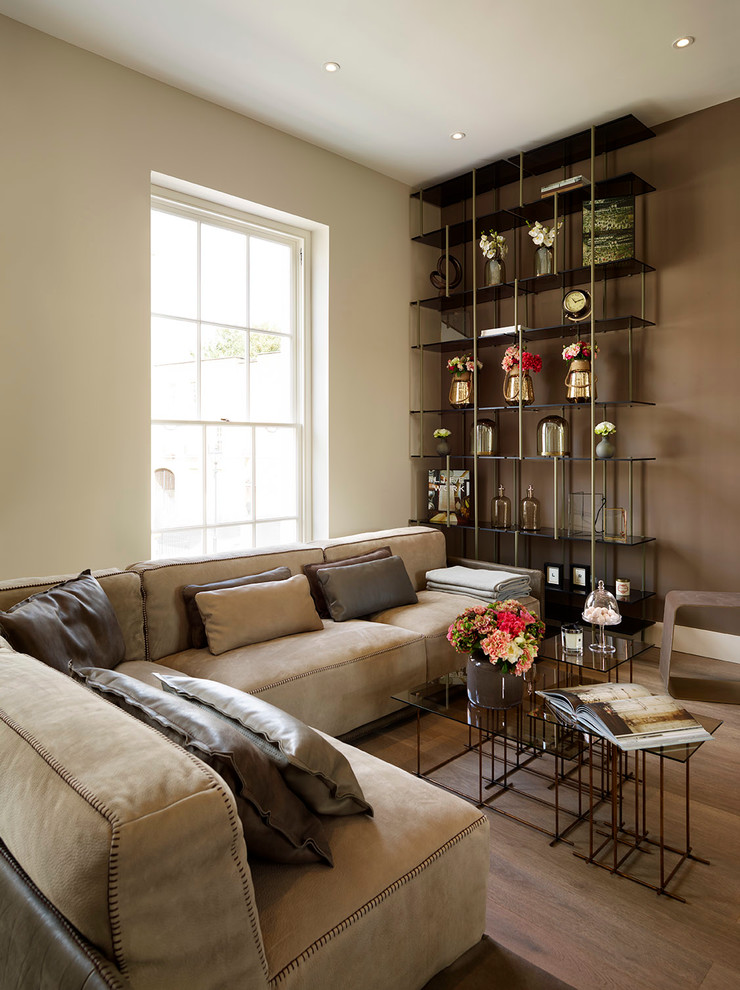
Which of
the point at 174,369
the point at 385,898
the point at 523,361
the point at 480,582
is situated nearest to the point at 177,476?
the point at 174,369

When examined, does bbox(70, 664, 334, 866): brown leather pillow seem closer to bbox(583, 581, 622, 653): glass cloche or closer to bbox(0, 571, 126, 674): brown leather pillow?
bbox(0, 571, 126, 674): brown leather pillow

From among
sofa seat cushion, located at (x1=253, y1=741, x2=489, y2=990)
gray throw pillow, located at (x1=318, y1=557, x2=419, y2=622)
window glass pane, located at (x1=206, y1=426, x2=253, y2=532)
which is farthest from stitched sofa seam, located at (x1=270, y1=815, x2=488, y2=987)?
window glass pane, located at (x1=206, y1=426, x2=253, y2=532)

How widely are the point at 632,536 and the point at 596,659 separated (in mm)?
1735

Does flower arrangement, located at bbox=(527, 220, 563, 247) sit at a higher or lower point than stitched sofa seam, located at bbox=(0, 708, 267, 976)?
higher

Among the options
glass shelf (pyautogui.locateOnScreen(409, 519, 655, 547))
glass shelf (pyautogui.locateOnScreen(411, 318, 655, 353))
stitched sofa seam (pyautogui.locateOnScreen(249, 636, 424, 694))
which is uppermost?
glass shelf (pyautogui.locateOnScreen(411, 318, 655, 353))

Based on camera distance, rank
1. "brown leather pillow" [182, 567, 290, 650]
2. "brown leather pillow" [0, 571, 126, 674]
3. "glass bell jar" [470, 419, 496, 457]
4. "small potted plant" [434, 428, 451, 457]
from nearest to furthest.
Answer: "brown leather pillow" [0, 571, 126, 674]
"brown leather pillow" [182, 567, 290, 650]
"glass bell jar" [470, 419, 496, 457]
"small potted plant" [434, 428, 451, 457]

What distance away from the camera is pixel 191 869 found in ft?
2.78

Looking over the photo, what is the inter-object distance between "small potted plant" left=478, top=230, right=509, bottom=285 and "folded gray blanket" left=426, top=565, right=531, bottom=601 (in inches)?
78.0

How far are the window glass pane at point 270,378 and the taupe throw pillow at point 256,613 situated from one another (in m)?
1.41

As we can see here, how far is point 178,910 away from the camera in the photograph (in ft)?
2.75

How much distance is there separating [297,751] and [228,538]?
275cm

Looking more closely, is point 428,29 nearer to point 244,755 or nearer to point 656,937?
point 244,755

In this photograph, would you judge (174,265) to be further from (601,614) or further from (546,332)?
(601,614)

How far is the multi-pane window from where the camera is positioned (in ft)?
11.7
